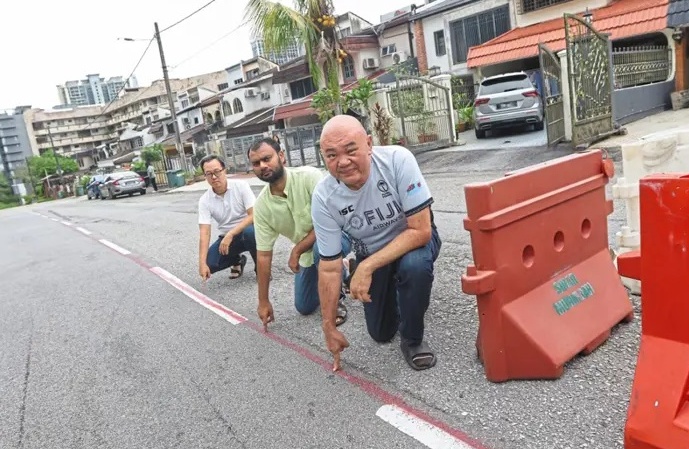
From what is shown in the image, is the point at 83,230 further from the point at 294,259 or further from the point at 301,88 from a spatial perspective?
the point at 301,88

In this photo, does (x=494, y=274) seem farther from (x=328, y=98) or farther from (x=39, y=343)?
(x=328, y=98)

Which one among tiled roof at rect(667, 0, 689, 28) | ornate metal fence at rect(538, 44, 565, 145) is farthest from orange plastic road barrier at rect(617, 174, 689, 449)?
tiled roof at rect(667, 0, 689, 28)

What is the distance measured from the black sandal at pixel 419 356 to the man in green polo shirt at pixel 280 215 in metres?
0.94

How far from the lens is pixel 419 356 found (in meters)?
2.94

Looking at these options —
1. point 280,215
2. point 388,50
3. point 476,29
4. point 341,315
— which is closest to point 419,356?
Result: point 341,315

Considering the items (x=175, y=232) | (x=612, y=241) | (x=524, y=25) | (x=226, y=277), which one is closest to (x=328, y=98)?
(x=175, y=232)

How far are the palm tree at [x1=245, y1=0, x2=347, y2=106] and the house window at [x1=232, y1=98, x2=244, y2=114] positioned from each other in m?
24.5

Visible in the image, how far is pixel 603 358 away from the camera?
2678mm

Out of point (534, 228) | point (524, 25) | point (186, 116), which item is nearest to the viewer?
point (534, 228)

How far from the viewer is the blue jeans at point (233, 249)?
17.1 feet

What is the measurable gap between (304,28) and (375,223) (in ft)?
35.7

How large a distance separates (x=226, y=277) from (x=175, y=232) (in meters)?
4.26

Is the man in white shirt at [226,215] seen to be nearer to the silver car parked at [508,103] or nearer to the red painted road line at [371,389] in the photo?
the red painted road line at [371,389]

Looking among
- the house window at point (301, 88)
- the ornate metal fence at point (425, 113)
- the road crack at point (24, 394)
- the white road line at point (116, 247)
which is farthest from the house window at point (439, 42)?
the road crack at point (24, 394)
